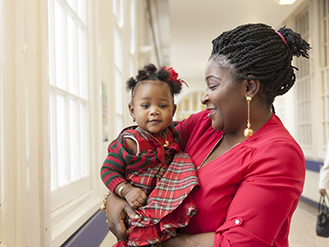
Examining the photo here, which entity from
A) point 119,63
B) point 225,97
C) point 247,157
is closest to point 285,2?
point 119,63

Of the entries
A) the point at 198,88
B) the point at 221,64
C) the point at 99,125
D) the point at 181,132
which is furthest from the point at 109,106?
the point at 198,88

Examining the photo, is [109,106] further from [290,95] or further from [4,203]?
[290,95]

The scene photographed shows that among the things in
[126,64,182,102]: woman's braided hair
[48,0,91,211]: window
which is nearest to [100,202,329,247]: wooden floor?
[48,0,91,211]: window

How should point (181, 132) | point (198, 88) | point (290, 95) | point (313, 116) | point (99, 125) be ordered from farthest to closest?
point (198, 88) < point (290, 95) < point (313, 116) < point (99, 125) < point (181, 132)

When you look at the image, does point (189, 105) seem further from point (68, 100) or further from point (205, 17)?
point (68, 100)

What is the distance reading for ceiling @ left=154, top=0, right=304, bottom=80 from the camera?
617 centimetres

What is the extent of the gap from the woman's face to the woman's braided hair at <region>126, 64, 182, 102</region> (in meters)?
0.34

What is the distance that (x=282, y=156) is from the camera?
1088 mm

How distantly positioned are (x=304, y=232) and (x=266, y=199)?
3.86 meters

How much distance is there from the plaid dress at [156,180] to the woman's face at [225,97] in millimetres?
243

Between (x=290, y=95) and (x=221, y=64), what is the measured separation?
21.8 ft

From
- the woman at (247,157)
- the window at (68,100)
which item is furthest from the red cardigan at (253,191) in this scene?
the window at (68,100)

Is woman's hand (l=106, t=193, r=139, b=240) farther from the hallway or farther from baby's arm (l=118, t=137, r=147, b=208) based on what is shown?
the hallway

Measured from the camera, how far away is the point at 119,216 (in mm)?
1260
